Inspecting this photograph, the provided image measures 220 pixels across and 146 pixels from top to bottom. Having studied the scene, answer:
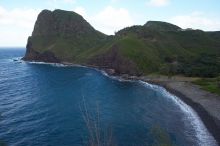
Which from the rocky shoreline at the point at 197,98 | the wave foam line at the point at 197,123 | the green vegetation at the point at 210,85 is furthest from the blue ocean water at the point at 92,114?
the green vegetation at the point at 210,85

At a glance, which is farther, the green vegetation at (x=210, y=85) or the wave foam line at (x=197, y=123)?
the green vegetation at (x=210, y=85)

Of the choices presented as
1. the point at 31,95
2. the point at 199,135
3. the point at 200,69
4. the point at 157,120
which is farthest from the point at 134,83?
the point at 199,135

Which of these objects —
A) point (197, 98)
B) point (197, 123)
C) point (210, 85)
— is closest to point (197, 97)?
point (197, 98)

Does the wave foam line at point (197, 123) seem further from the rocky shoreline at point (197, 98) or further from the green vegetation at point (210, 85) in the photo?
the green vegetation at point (210, 85)

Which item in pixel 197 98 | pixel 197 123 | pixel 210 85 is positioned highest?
pixel 210 85

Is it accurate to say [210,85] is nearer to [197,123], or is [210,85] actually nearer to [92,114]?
[197,123]

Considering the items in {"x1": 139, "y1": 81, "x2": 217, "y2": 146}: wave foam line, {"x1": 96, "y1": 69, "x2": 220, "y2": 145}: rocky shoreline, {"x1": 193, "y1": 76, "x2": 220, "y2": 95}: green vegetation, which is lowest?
{"x1": 139, "y1": 81, "x2": 217, "y2": 146}: wave foam line

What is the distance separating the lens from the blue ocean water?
68.8m

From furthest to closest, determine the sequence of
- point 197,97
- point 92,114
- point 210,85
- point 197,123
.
Result: point 210,85, point 197,97, point 92,114, point 197,123

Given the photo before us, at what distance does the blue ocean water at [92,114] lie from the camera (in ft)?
226

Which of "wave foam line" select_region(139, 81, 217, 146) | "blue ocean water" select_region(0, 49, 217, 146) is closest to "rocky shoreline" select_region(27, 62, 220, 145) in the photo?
"wave foam line" select_region(139, 81, 217, 146)

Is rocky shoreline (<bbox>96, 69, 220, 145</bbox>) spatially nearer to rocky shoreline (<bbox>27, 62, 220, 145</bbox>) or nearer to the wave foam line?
rocky shoreline (<bbox>27, 62, 220, 145</bbox>)

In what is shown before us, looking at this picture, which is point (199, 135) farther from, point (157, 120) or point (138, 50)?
point (138, 50)

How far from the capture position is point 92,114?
8956cm
